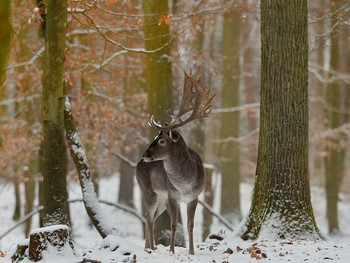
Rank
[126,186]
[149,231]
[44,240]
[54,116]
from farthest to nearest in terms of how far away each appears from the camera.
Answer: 1. [126,186]
2. [149,231]
3. [54,116]
4. [44,240]

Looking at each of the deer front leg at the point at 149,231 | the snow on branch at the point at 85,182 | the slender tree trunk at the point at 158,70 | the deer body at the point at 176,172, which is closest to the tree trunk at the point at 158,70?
the slender tree trunk at the point at 158,70

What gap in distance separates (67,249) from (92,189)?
2852 millimetres

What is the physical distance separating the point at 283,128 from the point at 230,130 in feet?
39.9

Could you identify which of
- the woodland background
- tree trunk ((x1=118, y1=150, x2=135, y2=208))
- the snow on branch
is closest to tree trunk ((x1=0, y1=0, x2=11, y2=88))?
the woodland background

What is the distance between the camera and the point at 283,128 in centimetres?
926

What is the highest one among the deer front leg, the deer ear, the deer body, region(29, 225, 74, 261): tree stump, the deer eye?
the deer ear

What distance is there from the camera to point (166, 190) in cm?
949

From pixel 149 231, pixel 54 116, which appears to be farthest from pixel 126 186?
pixel 54 116

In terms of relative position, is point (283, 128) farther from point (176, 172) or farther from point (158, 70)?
point (158, 70)

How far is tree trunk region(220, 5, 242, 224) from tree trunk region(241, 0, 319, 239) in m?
10.8

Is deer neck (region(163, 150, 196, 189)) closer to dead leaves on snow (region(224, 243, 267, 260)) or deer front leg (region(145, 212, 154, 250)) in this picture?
deer front leg (region(145, 212, 154, 250))

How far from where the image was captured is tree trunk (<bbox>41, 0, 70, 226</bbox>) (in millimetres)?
9188

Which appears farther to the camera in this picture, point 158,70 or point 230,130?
point 230,130

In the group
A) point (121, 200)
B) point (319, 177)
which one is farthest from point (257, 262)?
point (319, 177)
